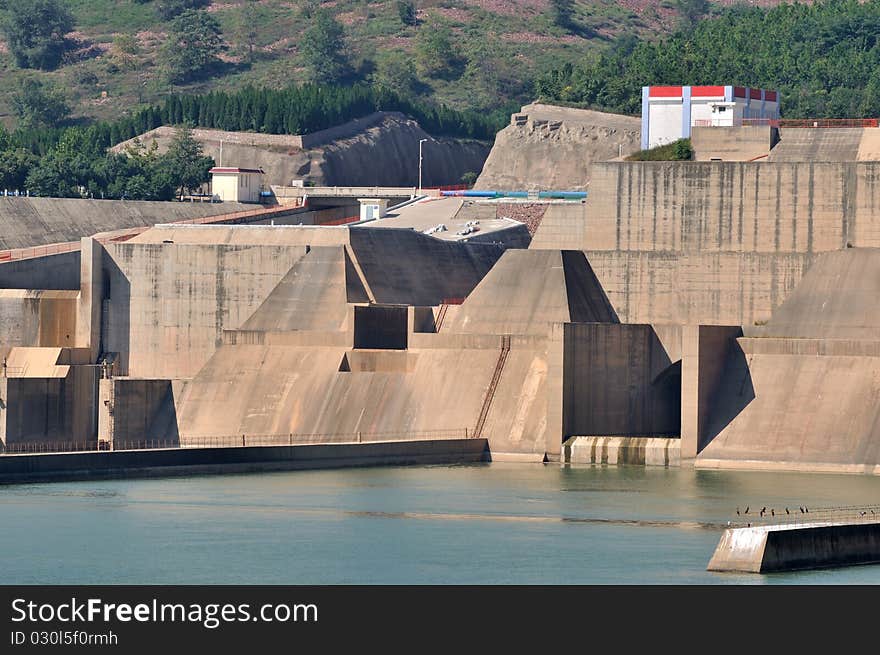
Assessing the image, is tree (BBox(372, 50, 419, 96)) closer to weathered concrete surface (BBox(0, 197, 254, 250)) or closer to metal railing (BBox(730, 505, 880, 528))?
weathered concrete surface (BBox(0, 197, 254, 250))

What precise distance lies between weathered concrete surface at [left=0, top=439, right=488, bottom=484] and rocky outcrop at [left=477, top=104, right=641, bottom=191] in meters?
51.7

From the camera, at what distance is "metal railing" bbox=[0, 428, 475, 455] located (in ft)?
282

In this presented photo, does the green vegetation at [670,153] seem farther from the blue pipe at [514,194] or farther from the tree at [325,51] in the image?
the tree at [325,51]

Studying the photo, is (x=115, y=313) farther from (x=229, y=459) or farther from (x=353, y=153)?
(x=353, y=153)

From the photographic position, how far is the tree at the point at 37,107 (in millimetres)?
173500

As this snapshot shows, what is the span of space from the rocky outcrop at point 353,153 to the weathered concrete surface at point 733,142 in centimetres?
4555

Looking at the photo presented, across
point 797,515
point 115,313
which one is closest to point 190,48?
point 115,313

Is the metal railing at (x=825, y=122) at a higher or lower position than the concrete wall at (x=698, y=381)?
higher

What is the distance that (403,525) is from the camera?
6438cm

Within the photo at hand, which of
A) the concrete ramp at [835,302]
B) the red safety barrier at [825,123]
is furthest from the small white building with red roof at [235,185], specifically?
the concrete ramp at [835,302]

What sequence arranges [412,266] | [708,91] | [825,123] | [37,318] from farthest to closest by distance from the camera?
[708,91] → [825,123] → [412,266] → [37,318]

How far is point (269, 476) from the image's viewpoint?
77188 mm

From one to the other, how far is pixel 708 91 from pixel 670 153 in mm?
11263

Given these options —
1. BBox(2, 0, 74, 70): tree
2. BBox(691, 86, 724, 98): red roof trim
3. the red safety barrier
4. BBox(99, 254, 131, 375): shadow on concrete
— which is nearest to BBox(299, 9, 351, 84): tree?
BBox(2, 0, 74, 70): tree
